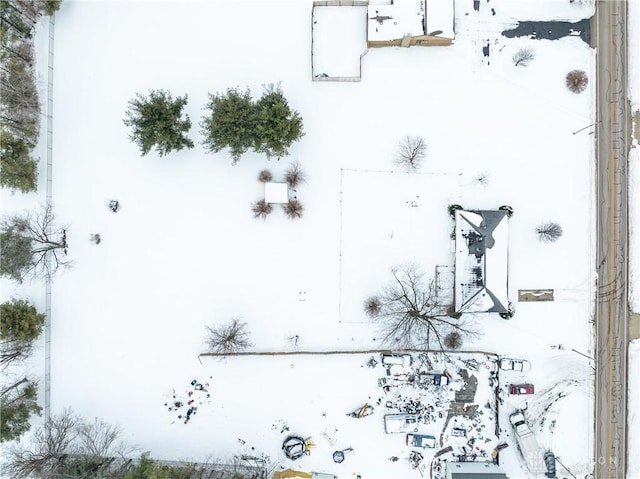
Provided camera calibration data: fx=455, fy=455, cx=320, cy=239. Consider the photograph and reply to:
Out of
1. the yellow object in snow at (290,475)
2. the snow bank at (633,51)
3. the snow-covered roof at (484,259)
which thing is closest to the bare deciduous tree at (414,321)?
the snow-covered roof at (484,259)

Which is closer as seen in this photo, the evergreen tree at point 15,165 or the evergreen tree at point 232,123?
the evergreen tree at point 232,123

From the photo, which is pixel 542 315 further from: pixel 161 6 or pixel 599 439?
pixel 161 6

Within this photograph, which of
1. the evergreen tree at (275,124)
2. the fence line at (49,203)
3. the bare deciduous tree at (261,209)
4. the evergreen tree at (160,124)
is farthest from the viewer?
the fence line at (49,203)

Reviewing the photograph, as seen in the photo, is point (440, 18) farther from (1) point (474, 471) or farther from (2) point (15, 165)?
(1) point (474, 471)

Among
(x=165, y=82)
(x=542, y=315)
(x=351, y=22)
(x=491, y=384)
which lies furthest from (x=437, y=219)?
(x=165, y=82)

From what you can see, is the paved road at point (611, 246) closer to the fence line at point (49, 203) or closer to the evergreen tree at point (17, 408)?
the fence line at point (49, 203)

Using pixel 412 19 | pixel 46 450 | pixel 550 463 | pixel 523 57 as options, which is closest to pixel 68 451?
pixel 46 450

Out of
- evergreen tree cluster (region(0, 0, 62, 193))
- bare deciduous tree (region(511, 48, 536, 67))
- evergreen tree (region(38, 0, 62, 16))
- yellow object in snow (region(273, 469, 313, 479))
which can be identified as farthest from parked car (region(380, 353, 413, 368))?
evergreen tree (region(38, 0, 62, 16))
